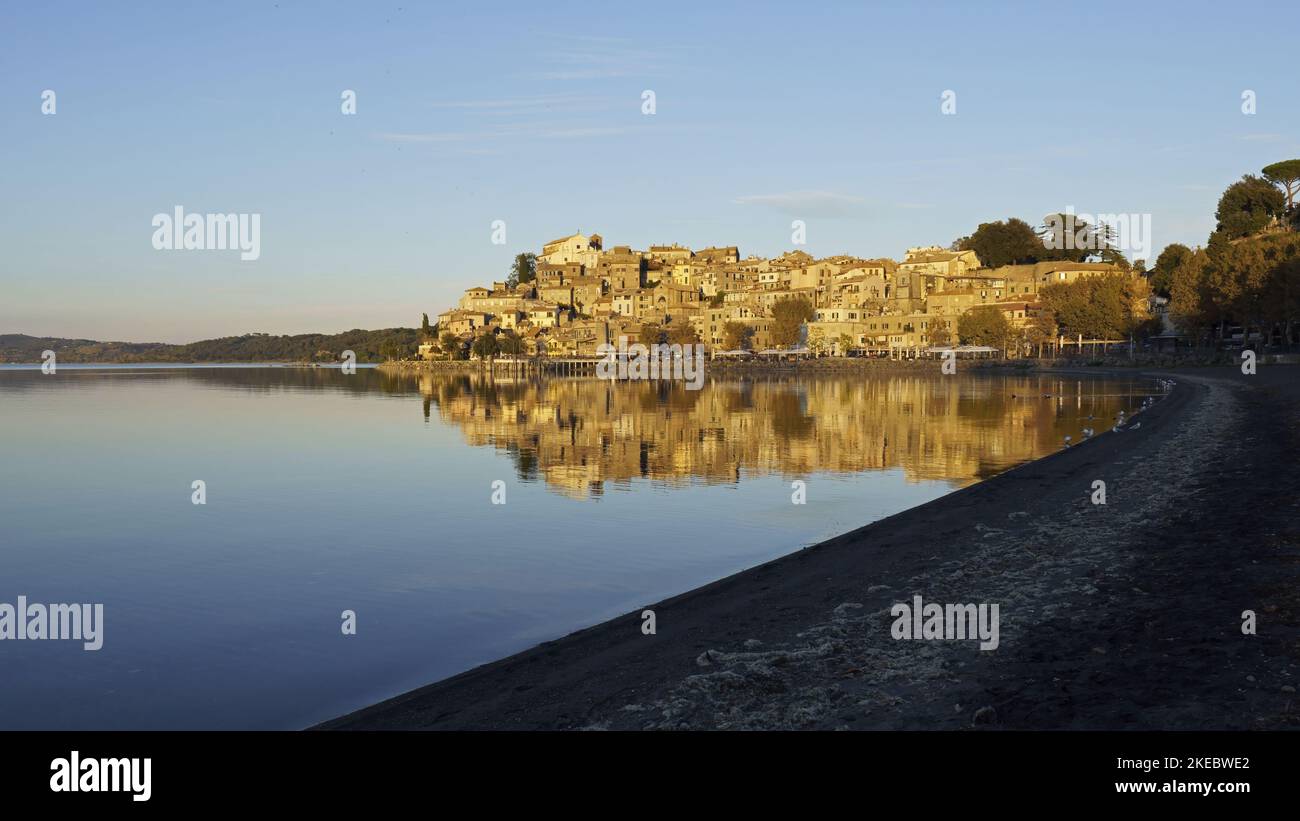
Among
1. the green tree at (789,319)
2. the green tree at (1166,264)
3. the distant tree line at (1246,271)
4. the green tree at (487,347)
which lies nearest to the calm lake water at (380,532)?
the distant tree line at (1246,271)

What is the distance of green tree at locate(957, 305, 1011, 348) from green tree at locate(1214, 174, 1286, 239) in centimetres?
2479

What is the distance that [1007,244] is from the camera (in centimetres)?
14725

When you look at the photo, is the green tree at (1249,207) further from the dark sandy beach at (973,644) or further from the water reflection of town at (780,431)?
the dark sandy beach at (973,644)

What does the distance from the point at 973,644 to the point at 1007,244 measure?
151 m

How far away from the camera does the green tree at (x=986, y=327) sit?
116500 millimetres

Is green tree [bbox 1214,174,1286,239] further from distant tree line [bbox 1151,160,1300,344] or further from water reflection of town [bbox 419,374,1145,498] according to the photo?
water reflection of town [bbox 419,374,1145,498]

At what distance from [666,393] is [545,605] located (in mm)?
63848

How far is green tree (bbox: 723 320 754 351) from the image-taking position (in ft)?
473

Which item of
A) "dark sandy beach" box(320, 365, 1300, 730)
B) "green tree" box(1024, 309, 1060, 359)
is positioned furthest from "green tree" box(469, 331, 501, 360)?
"dark sandy beach" box(320, 365, 1300, 730)

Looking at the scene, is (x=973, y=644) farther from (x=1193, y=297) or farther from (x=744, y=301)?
(x=744, y=301)

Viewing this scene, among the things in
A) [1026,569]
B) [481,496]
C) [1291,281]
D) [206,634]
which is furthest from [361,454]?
[1291,281]

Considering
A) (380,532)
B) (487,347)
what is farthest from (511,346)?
(380,532)
